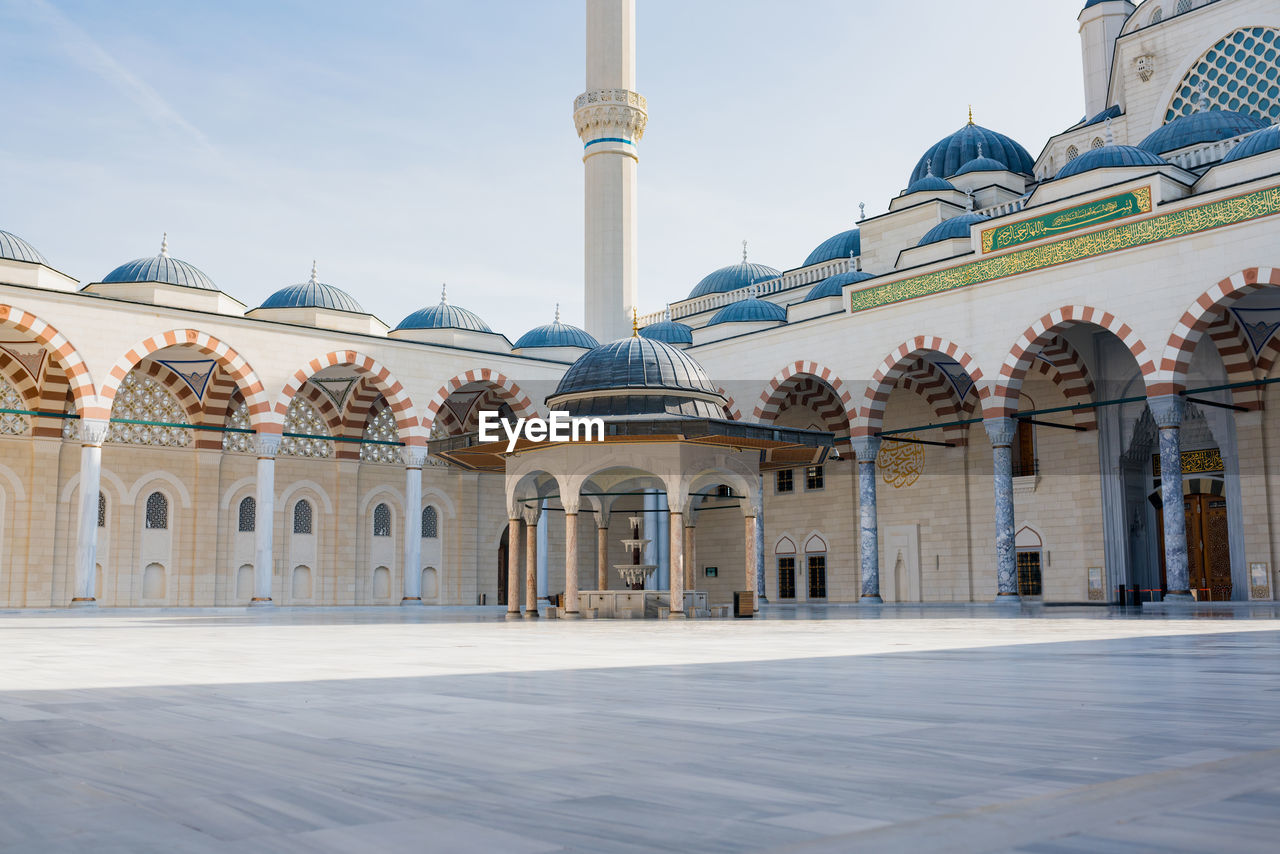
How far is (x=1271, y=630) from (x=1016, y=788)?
8.37 metres

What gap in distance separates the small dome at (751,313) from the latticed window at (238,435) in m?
10.0

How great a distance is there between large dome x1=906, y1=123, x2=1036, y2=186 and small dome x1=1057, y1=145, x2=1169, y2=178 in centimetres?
832

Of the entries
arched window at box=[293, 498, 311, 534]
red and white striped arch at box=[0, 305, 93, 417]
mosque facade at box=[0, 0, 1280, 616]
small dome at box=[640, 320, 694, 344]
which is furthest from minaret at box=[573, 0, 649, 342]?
red and white striped arch at box=[0, 305, 93, 417]

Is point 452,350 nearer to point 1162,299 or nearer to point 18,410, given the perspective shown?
point 18,410

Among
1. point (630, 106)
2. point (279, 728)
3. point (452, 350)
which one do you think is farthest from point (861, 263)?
point (279, 728)

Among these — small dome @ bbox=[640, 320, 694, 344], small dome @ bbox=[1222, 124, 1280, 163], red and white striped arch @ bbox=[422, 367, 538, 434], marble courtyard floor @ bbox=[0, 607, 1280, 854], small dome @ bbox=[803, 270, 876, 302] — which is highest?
small dome @ bbox=[1222, 124, 1280, 163]

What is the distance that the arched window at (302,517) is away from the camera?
23.6 meters

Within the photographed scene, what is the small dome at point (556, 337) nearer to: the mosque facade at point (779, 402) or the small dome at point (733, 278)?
the mosque facade at point (779, 402)

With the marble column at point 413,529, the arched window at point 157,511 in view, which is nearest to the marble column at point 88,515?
the arched window at point 157,511

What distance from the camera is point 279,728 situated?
329 centimetres

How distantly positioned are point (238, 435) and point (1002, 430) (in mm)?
15007

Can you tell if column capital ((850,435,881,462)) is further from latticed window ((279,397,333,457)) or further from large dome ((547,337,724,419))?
latticed window ((279,397,333,457))

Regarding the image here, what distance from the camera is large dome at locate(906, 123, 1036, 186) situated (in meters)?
26.0

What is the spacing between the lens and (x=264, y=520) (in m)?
19.6
